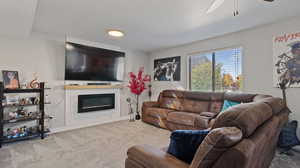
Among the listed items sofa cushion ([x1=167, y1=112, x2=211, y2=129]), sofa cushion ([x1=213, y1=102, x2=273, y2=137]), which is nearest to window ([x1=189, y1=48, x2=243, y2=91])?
sofa cushion ([x1=167, y1=112, x2=211, y2=129])

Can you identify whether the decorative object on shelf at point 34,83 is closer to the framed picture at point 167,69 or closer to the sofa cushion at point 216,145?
the framed picture at point 167,69

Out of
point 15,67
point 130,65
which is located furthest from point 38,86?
point 130,65

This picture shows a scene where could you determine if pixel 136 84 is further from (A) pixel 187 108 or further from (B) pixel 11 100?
(B) pixel 11 100

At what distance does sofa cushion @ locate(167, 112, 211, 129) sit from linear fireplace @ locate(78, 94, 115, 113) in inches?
77.4

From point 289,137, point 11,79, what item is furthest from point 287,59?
point 11,79

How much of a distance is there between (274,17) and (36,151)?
4.80m

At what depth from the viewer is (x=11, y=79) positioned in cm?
296

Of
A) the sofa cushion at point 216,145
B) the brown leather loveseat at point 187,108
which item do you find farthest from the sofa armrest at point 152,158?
the brown leather loveseat at point 187,108

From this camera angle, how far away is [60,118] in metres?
3.69

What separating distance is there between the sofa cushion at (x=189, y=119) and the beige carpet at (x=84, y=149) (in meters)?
0.40

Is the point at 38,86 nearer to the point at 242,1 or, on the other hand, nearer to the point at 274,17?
the point at 242,1

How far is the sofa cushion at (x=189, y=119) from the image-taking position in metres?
2.82

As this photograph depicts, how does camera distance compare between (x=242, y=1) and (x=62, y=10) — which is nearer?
(x=242, y=1)

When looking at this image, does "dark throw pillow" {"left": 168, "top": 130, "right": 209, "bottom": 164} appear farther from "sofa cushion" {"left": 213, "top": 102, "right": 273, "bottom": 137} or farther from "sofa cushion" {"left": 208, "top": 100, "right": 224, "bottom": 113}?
"sofa cushion" {"left": 208, "top": 100, "right": 224, "bottom": 113}
